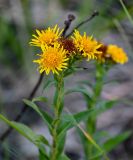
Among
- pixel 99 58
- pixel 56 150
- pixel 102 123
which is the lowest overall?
pixel 102 123

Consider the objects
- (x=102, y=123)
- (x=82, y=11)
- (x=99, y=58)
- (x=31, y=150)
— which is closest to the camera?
(x=99, y=58)

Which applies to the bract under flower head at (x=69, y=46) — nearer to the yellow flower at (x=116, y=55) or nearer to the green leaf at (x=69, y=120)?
the green leaf at (x=69, y=120)

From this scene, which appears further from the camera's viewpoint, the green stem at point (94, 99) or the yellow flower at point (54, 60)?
the green stem at point (94, 99)

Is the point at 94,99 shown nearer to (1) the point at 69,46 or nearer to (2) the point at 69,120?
(2) the point at 69,120

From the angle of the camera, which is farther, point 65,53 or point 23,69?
point 23,69

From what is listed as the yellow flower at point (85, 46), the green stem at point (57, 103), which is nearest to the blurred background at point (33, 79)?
the green stem at point (57, 103)

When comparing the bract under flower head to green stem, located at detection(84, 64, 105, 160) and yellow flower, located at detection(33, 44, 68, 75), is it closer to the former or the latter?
yellow flower, located at detection(33, 44, 68, 75)

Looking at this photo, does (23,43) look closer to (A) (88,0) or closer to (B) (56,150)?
(A) (88,0)

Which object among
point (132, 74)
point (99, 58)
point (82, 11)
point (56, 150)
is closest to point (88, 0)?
point (82, 11)
